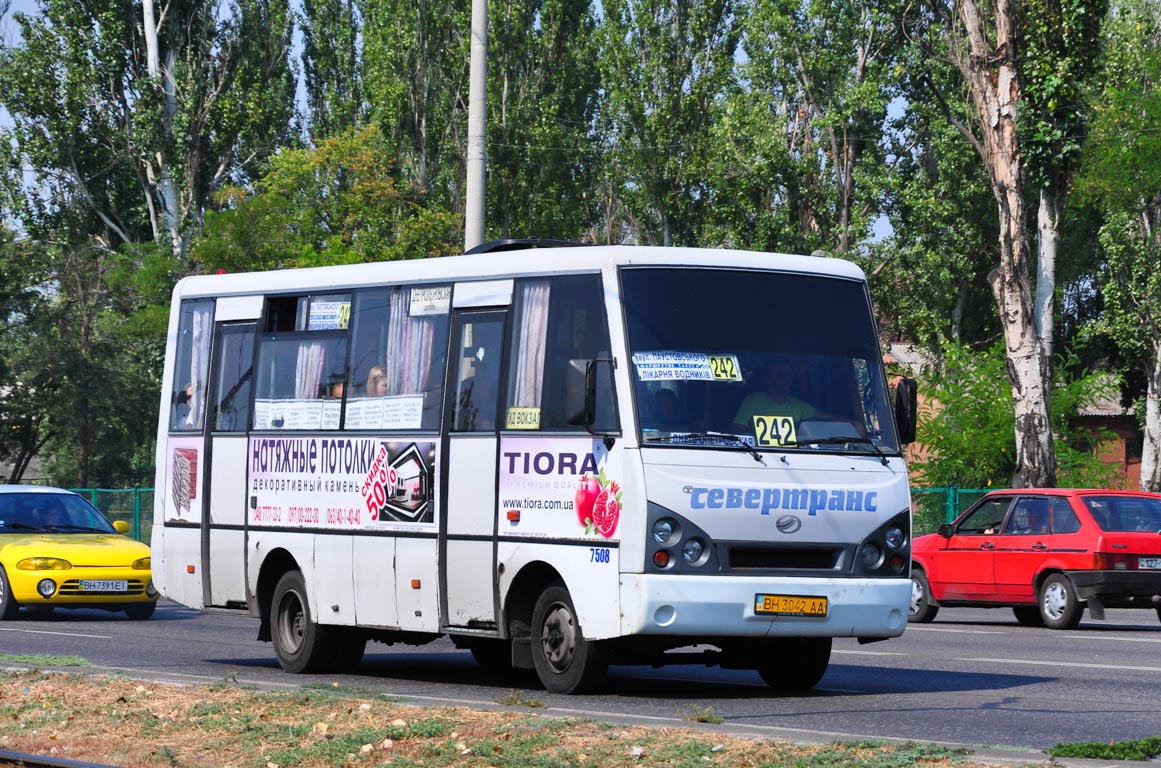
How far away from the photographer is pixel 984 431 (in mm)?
45000

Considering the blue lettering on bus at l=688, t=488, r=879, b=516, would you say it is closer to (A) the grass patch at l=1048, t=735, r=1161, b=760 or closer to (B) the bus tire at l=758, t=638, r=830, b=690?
(B) the bus tire at l=758, t=638, r=830, b=690

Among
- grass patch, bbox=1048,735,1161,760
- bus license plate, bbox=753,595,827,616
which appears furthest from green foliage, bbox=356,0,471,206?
grass patch, bbox=1048,735,1161,760

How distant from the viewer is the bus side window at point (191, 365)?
54.4 ft

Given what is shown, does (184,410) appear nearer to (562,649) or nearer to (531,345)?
(531,345)

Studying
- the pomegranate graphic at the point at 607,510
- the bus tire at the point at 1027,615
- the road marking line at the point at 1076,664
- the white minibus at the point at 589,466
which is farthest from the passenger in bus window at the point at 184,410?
the bus tire at the point at 1027,615

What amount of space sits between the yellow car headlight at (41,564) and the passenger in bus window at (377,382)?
372 inches

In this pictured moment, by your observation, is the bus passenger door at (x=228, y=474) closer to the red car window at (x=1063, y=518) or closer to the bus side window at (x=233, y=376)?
the bus side window at (x=233, y=376)

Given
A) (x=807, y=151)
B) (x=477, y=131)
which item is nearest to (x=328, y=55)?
(x=807, y=151)

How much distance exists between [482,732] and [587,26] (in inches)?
2187

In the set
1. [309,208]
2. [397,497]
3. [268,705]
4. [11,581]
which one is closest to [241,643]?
[11,581]

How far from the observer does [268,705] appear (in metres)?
11.5

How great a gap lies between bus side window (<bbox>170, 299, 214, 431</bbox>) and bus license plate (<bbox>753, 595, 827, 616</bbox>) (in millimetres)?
6195

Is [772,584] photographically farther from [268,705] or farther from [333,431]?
[333,431]

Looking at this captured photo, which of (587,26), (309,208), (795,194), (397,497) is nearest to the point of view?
(397,497)
